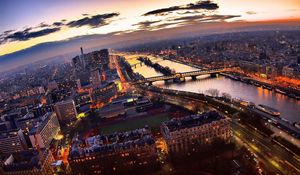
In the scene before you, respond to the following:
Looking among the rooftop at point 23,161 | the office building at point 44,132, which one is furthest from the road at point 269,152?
the office building at point 44,132

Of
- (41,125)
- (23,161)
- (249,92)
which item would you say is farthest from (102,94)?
(249,92)

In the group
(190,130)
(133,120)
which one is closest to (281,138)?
(190,130)

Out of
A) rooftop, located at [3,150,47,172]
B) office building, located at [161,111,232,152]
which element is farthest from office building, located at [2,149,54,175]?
office building, located at [161,111,232,152]

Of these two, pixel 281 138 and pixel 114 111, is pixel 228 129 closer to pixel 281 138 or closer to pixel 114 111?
pixel 281 138

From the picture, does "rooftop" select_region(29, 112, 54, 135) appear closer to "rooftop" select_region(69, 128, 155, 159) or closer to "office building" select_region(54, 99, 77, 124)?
"office building" select_region(54, 99, 77, 124)

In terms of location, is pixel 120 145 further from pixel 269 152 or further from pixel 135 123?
pixel 269 152

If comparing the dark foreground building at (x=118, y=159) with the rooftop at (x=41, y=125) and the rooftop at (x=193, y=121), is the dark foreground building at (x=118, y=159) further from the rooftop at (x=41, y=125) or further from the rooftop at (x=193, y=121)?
the rooftop at (x=41, y=125)
